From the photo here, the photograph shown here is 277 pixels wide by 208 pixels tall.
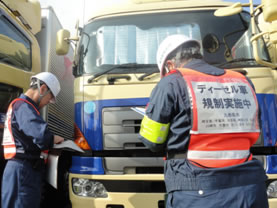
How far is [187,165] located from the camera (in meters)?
1.56

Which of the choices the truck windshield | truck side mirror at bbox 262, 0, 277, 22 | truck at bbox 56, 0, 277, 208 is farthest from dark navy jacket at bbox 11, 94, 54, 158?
truck side mirror at bbox 262, 0, 277, 22

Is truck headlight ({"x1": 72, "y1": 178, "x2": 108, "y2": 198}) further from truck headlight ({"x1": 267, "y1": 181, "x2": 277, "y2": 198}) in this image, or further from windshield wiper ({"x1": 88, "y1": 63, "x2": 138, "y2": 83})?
truck headlight ({"x1": 267, "y1": 181, "x2": 277, "y2": 198})

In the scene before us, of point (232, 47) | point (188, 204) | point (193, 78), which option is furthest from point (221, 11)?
point (188, 204)

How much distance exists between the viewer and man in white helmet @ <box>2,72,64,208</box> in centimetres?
226

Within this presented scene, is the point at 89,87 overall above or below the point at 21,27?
below

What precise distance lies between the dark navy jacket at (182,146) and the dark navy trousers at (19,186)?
4.22 feet

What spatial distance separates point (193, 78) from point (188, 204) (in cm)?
75

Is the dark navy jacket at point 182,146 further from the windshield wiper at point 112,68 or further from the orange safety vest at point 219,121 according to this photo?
the windshield wiper at point 112,68

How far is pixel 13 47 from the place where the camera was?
341 centimetres

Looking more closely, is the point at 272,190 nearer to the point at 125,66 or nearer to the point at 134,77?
the point at 134,77

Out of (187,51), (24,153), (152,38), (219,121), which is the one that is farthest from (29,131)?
(152,38)

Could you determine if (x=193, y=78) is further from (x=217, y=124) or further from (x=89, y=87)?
(x=89, y=87)

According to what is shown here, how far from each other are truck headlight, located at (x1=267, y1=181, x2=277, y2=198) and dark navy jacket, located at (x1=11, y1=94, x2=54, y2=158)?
2128 millimetres

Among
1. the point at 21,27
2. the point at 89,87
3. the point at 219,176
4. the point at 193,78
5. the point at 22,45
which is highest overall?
the point at 21,27
